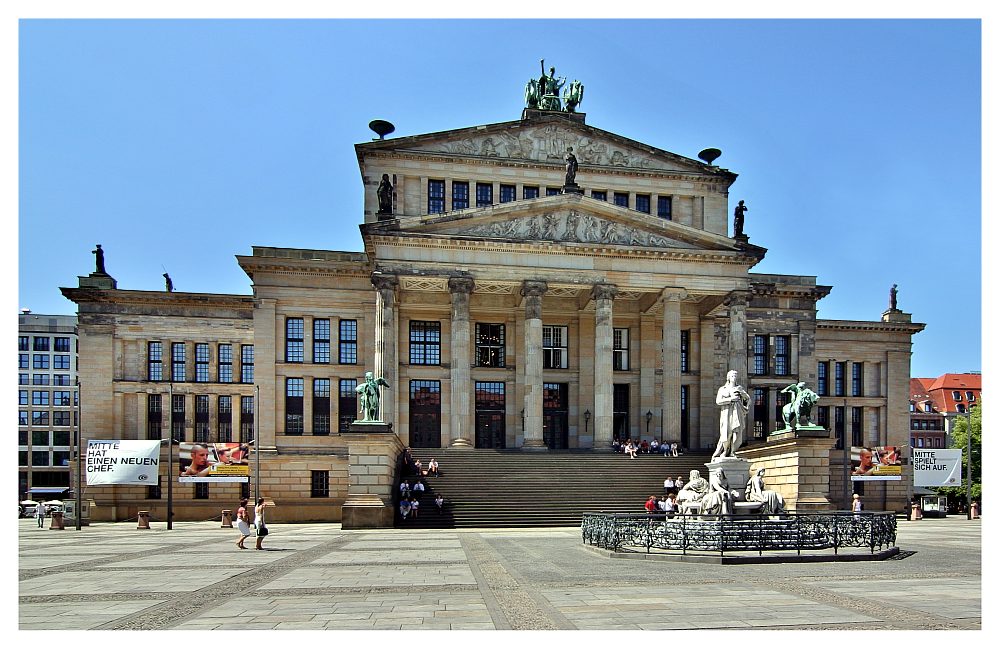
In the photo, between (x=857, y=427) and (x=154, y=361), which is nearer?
(x=154, y=361)

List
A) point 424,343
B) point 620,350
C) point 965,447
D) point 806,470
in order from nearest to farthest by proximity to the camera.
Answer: point 806,470
point 424,343
point 620,350
point 965,447

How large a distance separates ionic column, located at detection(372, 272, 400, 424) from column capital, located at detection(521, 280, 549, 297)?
306 inches

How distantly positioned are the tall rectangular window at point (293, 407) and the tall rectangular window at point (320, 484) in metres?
3.07

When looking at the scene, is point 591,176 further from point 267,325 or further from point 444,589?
point 444,589

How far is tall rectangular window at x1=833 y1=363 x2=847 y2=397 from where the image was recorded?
62156 millimetres

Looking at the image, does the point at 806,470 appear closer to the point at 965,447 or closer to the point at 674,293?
the point at 674,293

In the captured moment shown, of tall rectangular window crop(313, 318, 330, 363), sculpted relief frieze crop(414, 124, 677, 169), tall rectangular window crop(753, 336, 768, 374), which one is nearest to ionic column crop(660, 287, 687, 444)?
tall rectangular window crop(753, 336, 768, 374)

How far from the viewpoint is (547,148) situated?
2130 inches

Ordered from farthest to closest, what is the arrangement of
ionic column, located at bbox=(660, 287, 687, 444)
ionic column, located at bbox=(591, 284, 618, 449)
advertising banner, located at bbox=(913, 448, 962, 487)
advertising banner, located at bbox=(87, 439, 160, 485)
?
advertising banner, located at bbox=(913, 448, 962, 487) → advertising banner, located at bbox=(87, 439, 160, 485) → ionic column, located at bbox=(660, 287, 687, 444) → ionic column, located at bbox=(591, 284, 618, 449)

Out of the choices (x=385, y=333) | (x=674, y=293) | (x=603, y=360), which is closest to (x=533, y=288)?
(x=603, y=360)

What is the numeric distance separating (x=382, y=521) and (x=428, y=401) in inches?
691

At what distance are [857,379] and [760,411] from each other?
37.5 feet

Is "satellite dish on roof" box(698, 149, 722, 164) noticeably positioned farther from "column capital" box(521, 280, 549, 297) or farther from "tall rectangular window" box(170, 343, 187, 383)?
"tall rectangular window" box(170, 343, 187, 383)

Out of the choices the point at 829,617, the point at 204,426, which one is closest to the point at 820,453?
the point at 829,617
